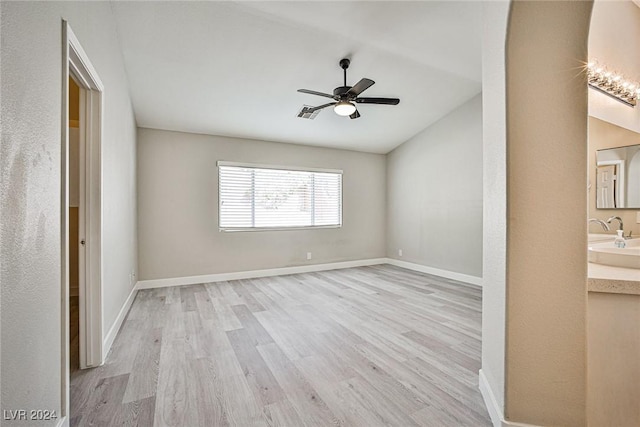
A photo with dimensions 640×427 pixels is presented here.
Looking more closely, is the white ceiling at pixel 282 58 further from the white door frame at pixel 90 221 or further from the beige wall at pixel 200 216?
the white door frame at pixel 90 221

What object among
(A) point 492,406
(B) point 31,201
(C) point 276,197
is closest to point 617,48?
(A) point 492,406

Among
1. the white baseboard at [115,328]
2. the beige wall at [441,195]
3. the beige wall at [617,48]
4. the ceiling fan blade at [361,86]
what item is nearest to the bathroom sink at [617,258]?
the beige wall at [617,48]

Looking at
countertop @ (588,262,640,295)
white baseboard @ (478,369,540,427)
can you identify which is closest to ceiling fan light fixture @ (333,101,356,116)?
countertop @ (588,262,640,295)

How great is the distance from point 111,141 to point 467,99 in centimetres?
477

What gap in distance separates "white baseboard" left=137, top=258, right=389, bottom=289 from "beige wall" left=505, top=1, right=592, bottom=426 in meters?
4.23

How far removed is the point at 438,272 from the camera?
5.18 meters

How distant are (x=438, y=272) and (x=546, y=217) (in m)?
4.07

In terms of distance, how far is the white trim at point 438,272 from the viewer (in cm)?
455

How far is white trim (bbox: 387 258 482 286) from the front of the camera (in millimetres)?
4551

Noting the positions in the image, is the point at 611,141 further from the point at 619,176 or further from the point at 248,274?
the point at 248,274

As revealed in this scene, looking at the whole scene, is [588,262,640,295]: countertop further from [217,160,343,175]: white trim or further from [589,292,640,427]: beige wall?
[217,160,343,175]: white trim

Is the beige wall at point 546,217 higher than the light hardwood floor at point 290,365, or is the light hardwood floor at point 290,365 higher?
the beige wall at point 546,217

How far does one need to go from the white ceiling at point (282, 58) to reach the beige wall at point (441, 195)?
1.76 ft

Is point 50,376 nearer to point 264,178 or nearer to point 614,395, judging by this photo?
point 614,395
